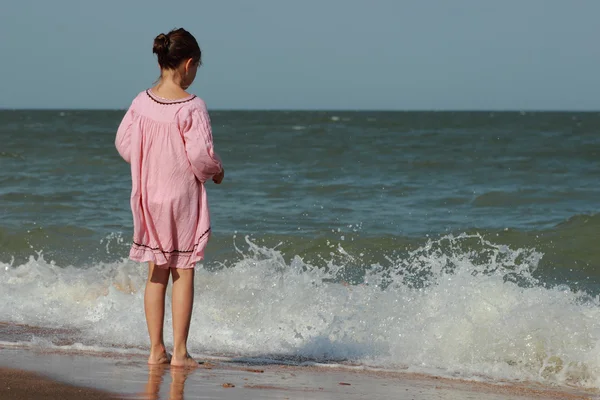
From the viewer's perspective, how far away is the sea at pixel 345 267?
5.23 meters

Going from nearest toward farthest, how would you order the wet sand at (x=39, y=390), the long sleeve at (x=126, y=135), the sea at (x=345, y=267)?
the wet sand at (x=39, y=390) → the long sleeve at (x=126, y=135) → the sea at (x=345, y=267)

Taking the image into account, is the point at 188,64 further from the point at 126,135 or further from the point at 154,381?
the point at 154,381

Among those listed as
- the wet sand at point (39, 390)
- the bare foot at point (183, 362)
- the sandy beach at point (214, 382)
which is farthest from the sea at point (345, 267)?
the wet sand at point (39, 390)

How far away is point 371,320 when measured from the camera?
5707mm

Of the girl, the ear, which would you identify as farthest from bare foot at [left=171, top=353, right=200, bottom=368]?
the ear

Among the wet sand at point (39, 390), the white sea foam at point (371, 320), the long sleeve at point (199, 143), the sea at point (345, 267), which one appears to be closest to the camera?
the wet sand at point (39, 390)

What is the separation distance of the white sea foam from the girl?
112 centimetres

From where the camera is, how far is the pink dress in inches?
159

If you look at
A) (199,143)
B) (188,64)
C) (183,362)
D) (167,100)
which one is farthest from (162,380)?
(188,64)

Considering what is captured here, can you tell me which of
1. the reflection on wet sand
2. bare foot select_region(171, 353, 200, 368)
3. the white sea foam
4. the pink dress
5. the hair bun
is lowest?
the reflection on wet sand

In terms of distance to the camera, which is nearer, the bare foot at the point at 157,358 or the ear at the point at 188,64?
the ear at the point at 188,64

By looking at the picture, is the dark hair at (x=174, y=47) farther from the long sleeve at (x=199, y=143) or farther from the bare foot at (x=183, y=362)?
the bare foot at (x=183, y=362)

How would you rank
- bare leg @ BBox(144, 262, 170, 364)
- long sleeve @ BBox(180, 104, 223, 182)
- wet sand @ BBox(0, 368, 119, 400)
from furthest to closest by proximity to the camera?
1. bare leg @ BBox(144, 262, 170, 364)
2. long sleeve @ BBox(180, 104, 223, 182)
3. wet sand @ BBox(0, 368, 119, 400)

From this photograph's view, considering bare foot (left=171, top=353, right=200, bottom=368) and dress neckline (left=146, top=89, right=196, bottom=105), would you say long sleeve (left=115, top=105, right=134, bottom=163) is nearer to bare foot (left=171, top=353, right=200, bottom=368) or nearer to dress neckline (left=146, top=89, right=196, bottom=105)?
dress neckline (left=146, top=89, right=196, bottom=105)
